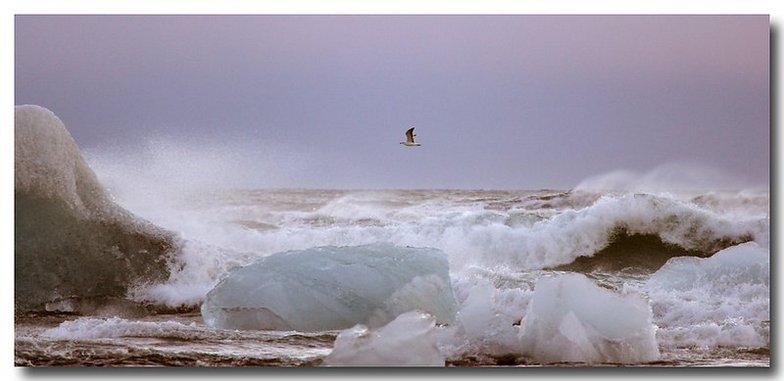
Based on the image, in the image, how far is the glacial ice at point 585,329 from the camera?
A: 4988 millimetres

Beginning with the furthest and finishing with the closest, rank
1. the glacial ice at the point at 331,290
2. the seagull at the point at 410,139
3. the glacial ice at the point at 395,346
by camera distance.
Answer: the seagull at the point at 410,139 → the glacial ice at the point at 331,290 → the glacial ice at the point at 395,346

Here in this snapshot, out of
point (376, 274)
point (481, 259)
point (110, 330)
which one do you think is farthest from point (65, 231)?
point (481, 259)

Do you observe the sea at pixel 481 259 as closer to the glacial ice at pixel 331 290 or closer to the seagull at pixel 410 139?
the glacial ice at pixel 331 290

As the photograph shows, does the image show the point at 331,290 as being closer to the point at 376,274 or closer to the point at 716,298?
the point at 376,274

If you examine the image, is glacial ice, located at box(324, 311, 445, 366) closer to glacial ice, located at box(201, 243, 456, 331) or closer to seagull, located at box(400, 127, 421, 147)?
glacial ice, located at box(201, 243, 456, 331)

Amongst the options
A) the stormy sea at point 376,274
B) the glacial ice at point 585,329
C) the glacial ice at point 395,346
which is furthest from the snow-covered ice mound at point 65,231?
the glacial ice at point 585,329

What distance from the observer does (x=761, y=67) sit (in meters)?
5.11

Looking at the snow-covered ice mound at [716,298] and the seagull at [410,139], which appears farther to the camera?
the seagull at [410,139]

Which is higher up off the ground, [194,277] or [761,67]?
[761,67]

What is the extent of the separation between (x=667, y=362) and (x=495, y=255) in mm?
830

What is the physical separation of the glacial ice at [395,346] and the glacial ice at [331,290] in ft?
0.24

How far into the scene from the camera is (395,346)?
4977mm
